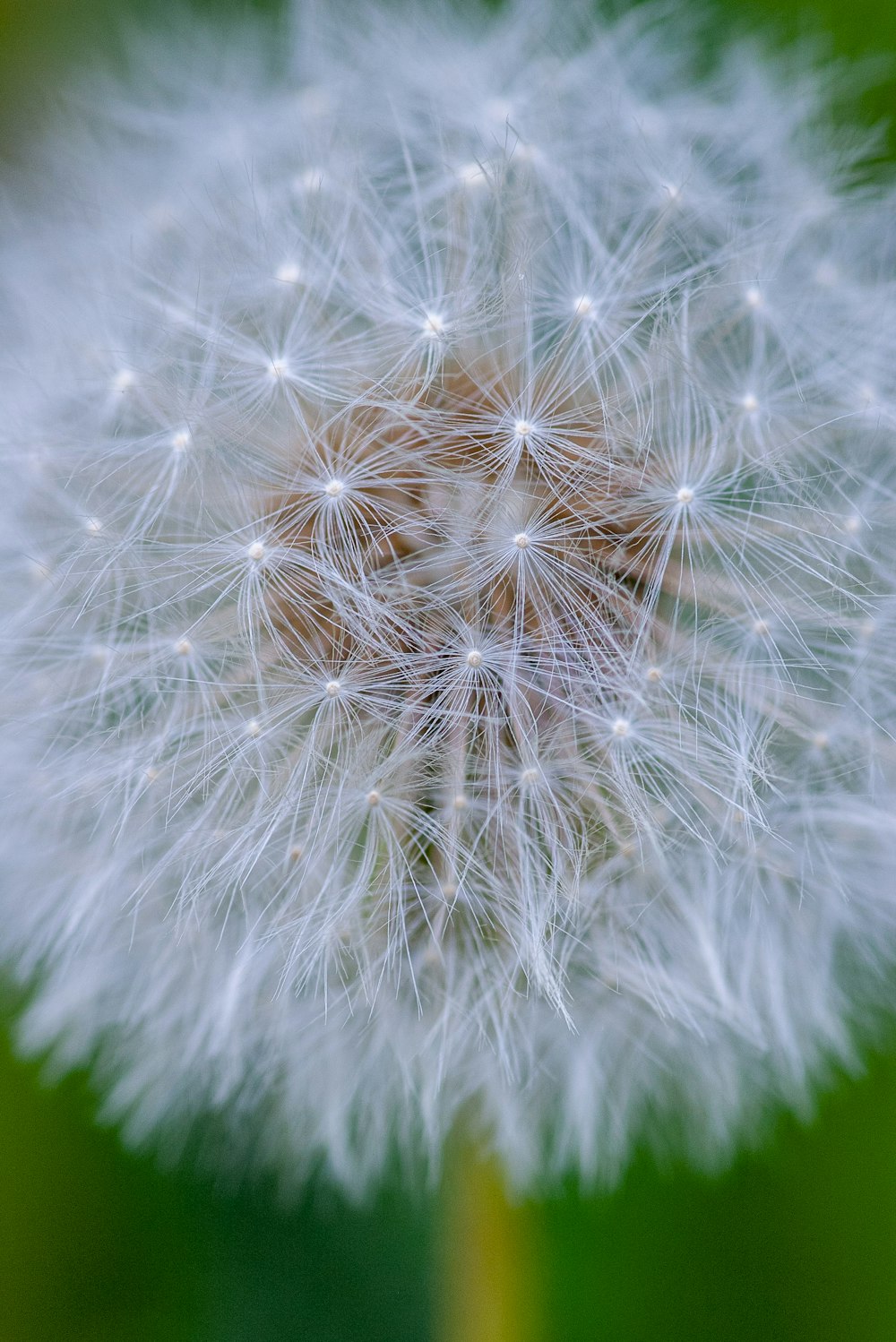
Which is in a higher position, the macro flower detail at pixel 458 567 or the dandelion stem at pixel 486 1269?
the macro flower detail at pixel 458 567

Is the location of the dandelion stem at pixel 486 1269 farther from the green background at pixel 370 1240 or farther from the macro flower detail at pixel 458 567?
the macro flower detail at pixel 458 567

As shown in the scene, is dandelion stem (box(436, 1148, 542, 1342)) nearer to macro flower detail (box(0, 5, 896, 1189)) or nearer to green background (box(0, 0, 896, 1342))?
green background (box(0, 0, 896, 1342))

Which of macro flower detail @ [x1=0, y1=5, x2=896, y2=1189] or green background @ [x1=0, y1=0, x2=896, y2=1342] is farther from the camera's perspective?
green background @ [x1=0, y1=0, x2=896, y2=1342]

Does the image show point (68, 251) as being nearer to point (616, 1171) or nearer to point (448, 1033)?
point (448, 1033)

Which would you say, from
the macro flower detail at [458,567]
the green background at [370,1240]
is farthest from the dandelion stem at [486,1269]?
the macro flower detail at [458,567]

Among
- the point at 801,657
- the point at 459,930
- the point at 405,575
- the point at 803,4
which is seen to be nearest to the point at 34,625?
the point at 405,575

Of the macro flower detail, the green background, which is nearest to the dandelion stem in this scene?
the green background

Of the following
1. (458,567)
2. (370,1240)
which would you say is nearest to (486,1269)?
(370,1240)
